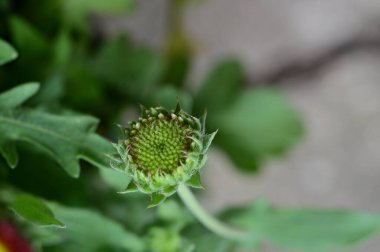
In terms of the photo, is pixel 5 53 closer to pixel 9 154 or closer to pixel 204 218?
pixel 9 154

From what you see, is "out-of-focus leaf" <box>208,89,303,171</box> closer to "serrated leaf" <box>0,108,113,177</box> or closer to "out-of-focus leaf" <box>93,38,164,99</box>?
"out-of-focus leaf" <box>93,38,164,99</box>

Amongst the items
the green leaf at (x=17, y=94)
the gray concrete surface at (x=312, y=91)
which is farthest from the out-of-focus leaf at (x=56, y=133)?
the gray concrete surface at (x=312, y=91)

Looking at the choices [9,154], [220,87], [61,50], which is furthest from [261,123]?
[9,154]

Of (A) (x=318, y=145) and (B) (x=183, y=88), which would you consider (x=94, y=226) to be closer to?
(B) (x=183, y=88)

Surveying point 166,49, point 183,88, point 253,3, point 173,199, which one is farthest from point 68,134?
point 253,3

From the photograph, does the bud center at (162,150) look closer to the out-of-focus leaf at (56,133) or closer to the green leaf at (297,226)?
the out-of-focus leaf at (56,133)

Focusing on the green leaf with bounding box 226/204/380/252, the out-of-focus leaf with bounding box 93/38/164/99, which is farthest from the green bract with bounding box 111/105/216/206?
the out-of-focus leaf with bounding box 93/38/164/99

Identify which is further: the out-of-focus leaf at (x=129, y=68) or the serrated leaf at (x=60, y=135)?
the out-of-focus leaf at (x=129, y=68)
